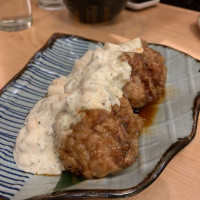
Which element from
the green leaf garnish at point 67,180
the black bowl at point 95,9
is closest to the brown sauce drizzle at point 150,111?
the green leaf garnish at point 67,180

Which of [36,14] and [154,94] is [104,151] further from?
[36,14]

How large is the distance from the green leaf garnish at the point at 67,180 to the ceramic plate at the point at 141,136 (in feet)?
0.12

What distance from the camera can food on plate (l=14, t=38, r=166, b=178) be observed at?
63.7 inches

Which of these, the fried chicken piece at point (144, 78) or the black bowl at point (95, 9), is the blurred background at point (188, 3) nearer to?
the black bowl at point (95, 9)

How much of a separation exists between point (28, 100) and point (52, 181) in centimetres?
89

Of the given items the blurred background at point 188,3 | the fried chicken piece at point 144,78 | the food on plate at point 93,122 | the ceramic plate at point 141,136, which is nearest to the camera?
the ceramic plate at point 141,136

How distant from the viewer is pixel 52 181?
163 cm

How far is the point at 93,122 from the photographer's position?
1.65 metres

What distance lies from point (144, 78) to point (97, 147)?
0.84 m

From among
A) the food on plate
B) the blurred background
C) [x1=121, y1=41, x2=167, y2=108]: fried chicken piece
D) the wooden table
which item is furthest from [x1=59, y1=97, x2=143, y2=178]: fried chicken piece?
the blurred background

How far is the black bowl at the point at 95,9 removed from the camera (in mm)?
3367

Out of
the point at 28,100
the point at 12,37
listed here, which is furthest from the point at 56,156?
the point at 12,37

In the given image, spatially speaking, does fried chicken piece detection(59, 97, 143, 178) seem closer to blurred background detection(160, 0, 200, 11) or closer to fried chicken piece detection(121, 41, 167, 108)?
fried chicken piece detection(121, 41, 167, 108)

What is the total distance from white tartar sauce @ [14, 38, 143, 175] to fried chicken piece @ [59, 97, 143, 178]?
7 cm
